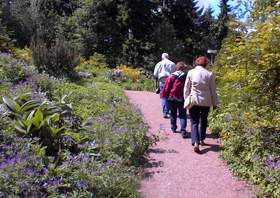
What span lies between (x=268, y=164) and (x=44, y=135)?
2856 mm

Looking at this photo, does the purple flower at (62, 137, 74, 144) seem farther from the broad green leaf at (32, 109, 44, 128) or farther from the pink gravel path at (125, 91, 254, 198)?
the pink gravel path at (125, 91, 254, 198)

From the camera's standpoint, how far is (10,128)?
5.55 meters

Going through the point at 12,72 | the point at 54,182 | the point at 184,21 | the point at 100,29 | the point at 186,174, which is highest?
the point at 184,21

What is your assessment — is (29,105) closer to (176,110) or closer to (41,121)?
(41,121)

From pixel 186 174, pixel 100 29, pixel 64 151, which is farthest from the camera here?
pixel 100 29

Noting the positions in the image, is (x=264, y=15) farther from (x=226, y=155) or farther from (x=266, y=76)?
(x=226, y=155)

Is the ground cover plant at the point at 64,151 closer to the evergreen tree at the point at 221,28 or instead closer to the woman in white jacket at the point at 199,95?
the woman in white jacket at the point at 199,95

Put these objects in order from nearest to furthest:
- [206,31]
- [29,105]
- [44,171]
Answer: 1. [44,171]
2. [29,105]
3. [206,31]

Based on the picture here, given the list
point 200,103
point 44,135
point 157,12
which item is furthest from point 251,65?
point 157,12

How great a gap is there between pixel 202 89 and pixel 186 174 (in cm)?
179

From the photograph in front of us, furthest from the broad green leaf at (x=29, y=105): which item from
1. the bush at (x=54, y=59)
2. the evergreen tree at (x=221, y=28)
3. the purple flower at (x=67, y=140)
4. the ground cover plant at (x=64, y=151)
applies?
the evergreen tree at (x=221, y=28)

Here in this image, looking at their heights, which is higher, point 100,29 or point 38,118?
point 100,29

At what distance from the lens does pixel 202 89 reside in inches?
310

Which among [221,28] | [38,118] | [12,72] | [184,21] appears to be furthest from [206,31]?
[38,118]
